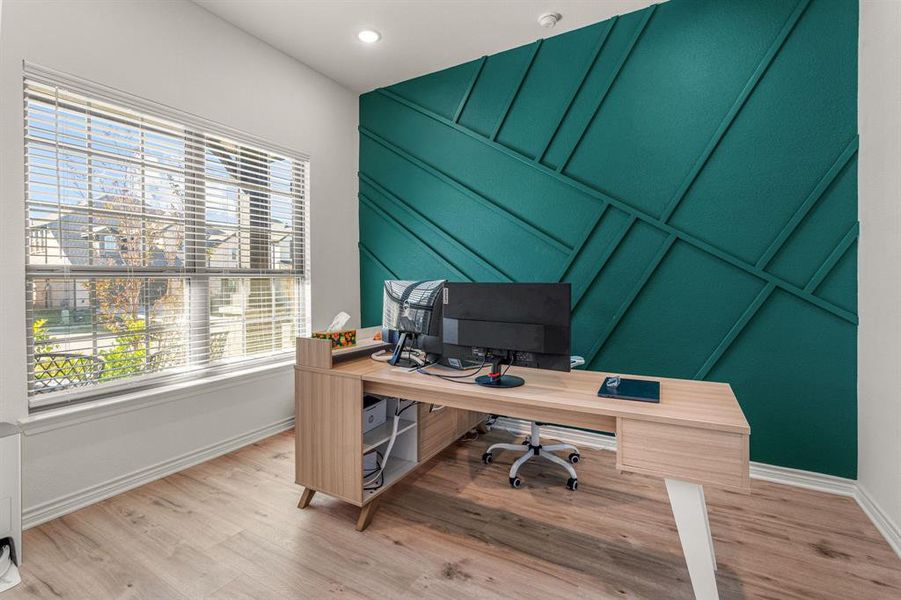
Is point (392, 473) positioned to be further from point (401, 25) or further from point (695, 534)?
point (401, 25)

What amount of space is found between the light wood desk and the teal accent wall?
1077 mm

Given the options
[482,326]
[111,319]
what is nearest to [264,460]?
[111,319]

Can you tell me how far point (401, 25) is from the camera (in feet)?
9.88

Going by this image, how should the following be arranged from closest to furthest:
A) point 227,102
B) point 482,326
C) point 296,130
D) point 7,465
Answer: point 7,465, point 482,326, point 227,102, point 296,130

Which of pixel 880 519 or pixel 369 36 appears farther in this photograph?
pixel 369 36

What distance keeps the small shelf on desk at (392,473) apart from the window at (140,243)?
1.53 meters

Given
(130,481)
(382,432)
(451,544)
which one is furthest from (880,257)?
(130,481)

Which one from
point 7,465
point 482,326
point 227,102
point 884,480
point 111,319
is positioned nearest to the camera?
point 7,465

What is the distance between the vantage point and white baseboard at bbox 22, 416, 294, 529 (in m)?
2.11

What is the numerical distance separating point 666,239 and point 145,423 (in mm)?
3487

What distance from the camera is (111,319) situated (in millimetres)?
2408

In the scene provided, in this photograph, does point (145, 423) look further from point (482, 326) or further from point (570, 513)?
point (570, 513)

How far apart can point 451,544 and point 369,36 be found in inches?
133

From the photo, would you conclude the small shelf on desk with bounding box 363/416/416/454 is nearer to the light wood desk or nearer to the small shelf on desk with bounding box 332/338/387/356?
the light wood desk
